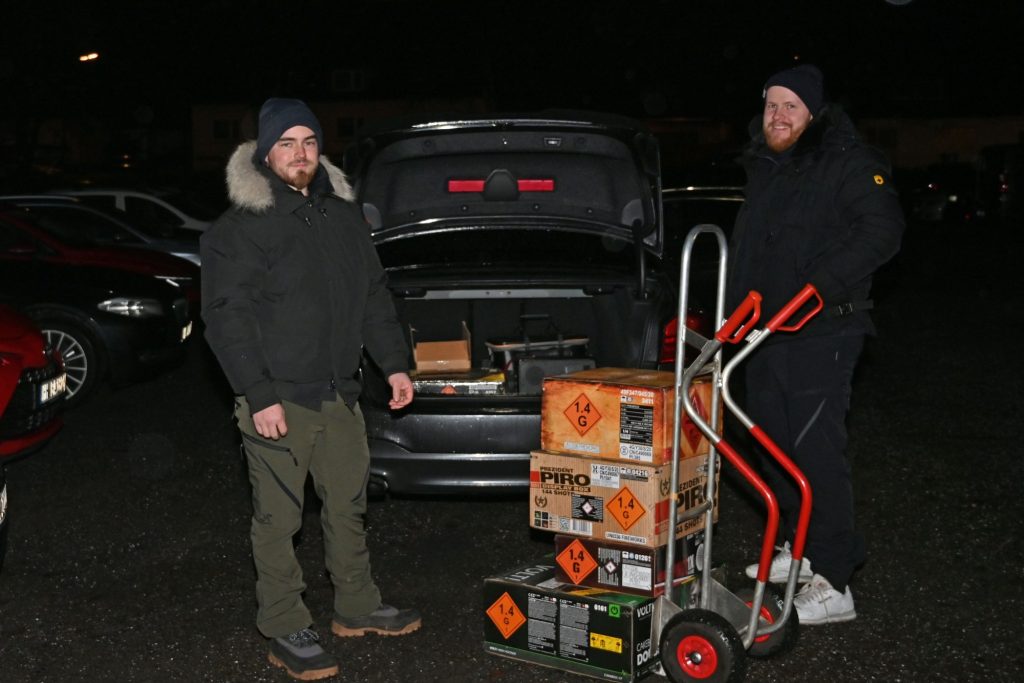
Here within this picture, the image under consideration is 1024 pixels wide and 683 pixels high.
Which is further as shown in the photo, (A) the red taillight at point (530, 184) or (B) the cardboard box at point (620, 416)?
(A) the red taillight at point (530, 184)

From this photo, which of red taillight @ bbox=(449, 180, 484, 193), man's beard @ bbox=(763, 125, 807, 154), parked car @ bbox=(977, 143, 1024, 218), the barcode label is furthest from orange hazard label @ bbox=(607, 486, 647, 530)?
parked car @ bbox=(977, 143, 1024, 218)

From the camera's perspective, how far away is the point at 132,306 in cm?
962

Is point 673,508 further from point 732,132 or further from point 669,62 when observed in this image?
point 732,132

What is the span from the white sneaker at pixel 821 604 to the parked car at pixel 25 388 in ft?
14.2

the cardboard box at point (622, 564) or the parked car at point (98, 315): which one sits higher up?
the parked car at point (98, 315)

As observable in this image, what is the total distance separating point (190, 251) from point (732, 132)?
50.7 metres

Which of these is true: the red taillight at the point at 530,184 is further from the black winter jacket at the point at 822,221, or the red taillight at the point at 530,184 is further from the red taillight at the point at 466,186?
the black winter jacket at the point at 822,221

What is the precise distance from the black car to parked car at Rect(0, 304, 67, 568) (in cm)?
179

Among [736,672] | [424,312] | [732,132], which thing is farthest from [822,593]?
[732,132]

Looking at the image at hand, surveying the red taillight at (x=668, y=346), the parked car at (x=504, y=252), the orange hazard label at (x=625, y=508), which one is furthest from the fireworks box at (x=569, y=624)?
the red taillight at (x=668, y=346)

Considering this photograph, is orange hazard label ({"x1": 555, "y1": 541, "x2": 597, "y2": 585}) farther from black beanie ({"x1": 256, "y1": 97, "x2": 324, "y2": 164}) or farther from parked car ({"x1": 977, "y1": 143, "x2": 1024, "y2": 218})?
parked car ({"x1": 977, "y1": 143, "x2": 1024, "y2": 218})

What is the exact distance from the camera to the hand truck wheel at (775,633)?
4375 mm

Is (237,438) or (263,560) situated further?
(237,438)

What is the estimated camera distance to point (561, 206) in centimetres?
644
